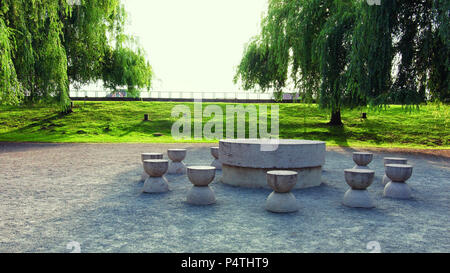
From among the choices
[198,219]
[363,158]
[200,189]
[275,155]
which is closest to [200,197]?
[200,189]

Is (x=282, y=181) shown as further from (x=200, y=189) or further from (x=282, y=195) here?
(x=200, y=189)

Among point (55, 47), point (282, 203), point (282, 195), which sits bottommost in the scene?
point (282, 203)

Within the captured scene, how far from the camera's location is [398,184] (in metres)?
7.18

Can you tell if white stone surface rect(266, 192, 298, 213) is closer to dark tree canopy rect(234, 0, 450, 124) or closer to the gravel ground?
the gravel ground

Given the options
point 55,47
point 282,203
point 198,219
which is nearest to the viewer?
point 198,219

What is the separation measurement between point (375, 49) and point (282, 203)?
985cm

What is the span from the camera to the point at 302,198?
704cm

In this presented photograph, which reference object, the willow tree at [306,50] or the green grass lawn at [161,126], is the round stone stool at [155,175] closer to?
the willow tree at [306,50]

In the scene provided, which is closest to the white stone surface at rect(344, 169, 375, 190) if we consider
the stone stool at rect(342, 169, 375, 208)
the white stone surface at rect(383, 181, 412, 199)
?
the stone stool at rect(342, 169, 375, 208)

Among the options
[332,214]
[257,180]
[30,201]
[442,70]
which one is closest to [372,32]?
[442,70]

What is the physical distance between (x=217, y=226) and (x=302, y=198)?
2.53m

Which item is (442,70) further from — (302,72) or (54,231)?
(54,231)

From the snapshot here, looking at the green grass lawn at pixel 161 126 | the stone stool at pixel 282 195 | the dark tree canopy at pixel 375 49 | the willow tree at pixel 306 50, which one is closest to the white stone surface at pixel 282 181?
the stone stool at pixel 282 195

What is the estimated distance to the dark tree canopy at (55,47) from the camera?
541 inches
